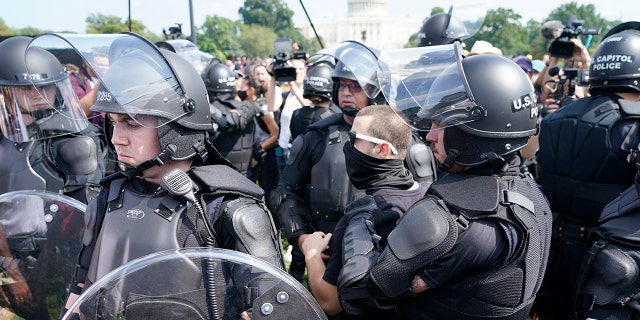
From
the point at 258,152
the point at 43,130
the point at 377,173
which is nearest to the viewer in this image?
the point at 377,173

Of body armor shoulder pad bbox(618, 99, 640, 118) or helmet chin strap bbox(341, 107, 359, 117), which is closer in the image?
body armor shoulder pad bbox(618, 99, 640, 118)

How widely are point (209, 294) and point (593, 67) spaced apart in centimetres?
334

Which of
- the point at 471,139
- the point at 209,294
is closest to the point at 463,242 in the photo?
the point at 471,139

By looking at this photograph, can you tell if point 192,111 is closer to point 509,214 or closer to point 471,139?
point 471,139

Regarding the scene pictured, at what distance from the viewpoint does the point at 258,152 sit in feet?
22.1

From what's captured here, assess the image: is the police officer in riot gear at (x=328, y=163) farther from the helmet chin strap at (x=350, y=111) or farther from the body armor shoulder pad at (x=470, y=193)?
the body armor shoulder pad at (x=470, y=193)

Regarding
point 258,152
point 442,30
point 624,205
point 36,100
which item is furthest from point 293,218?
point 258,152

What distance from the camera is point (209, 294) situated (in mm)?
1632

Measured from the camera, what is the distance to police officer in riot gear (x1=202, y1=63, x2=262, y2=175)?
6.08 meters

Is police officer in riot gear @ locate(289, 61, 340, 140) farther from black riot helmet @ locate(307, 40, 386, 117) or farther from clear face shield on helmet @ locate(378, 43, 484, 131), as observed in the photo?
clear face shield on helmet @ locate(378, 43, 484, 131)

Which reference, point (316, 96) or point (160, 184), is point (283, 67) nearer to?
point (316, 96)

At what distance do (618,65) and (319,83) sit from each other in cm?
272

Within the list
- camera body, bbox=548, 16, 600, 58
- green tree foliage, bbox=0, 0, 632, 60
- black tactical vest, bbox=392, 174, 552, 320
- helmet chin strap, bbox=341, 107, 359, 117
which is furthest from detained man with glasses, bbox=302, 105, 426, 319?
green tree foliage, bbox=0, 0, 632, 60

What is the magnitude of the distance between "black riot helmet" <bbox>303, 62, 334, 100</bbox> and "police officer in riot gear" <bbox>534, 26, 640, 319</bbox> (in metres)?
2.27
